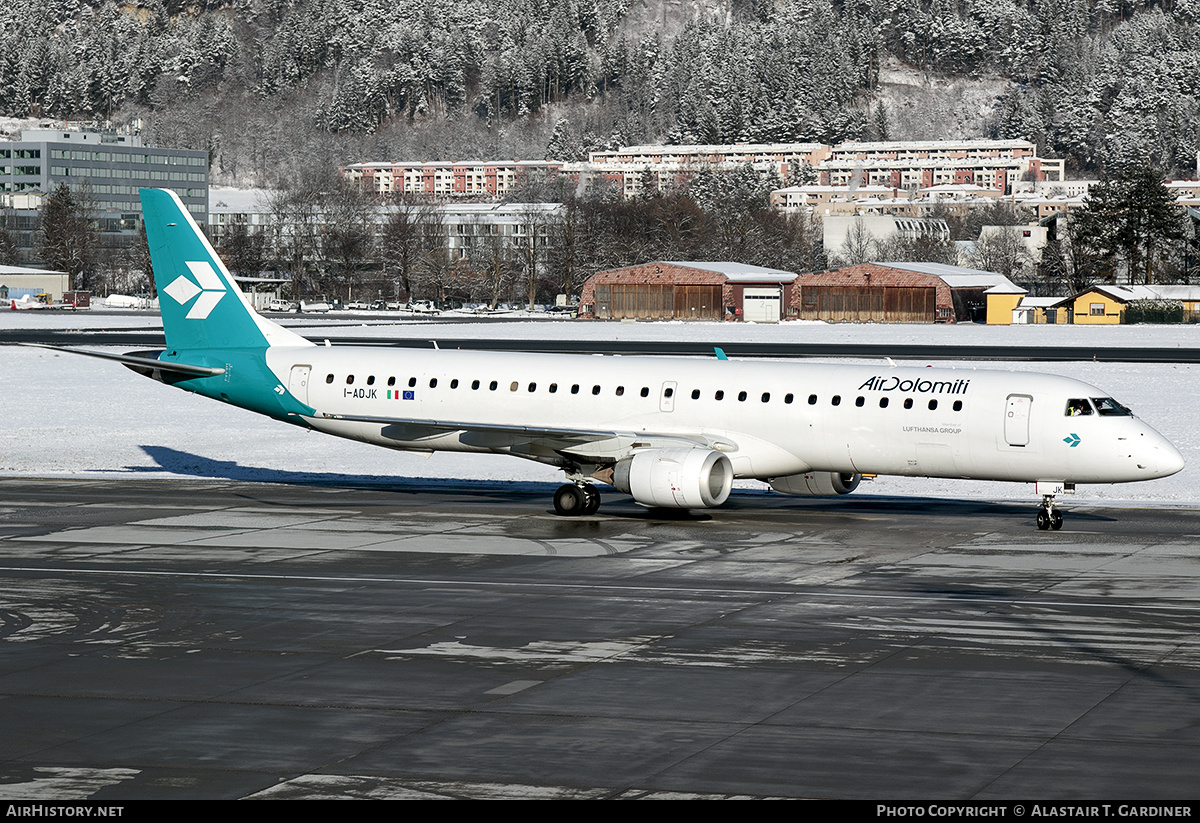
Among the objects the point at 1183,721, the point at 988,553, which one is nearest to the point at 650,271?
the point at 988,553

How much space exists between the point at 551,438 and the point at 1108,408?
1290cm

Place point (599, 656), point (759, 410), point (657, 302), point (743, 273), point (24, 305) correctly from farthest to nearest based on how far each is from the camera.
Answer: point (24, 305) → point (657, 302) → point (743, 273) → point (759, 410) → point (599, 656)

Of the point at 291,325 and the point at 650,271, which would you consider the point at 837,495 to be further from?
the point at 650,271

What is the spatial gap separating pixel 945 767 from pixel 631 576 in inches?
514

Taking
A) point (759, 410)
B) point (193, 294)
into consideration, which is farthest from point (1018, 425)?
point (193, 294)

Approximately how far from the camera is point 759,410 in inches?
1437

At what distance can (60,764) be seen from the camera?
1702 centimetres

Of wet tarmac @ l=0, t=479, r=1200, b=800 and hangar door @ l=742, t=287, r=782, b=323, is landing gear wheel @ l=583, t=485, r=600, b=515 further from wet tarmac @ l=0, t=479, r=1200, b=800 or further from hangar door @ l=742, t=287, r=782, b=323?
hangar door @ l=742, t=287, r=782, b=323

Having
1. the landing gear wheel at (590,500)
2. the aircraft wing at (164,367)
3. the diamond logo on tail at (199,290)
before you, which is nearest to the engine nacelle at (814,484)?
the landing gear wheel at (590,500)

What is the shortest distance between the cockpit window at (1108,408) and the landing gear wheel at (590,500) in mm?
11953

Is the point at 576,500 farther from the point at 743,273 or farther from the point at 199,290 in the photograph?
the point at 743,273

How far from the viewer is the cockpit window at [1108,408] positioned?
34094 millimetres

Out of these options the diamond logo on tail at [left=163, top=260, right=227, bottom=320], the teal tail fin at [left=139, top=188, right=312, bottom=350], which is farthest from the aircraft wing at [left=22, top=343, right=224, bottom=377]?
the diamond logo on tail at [left=163, top=260, right=227, bottom=320]

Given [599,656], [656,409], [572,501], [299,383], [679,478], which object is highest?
[299,383]
